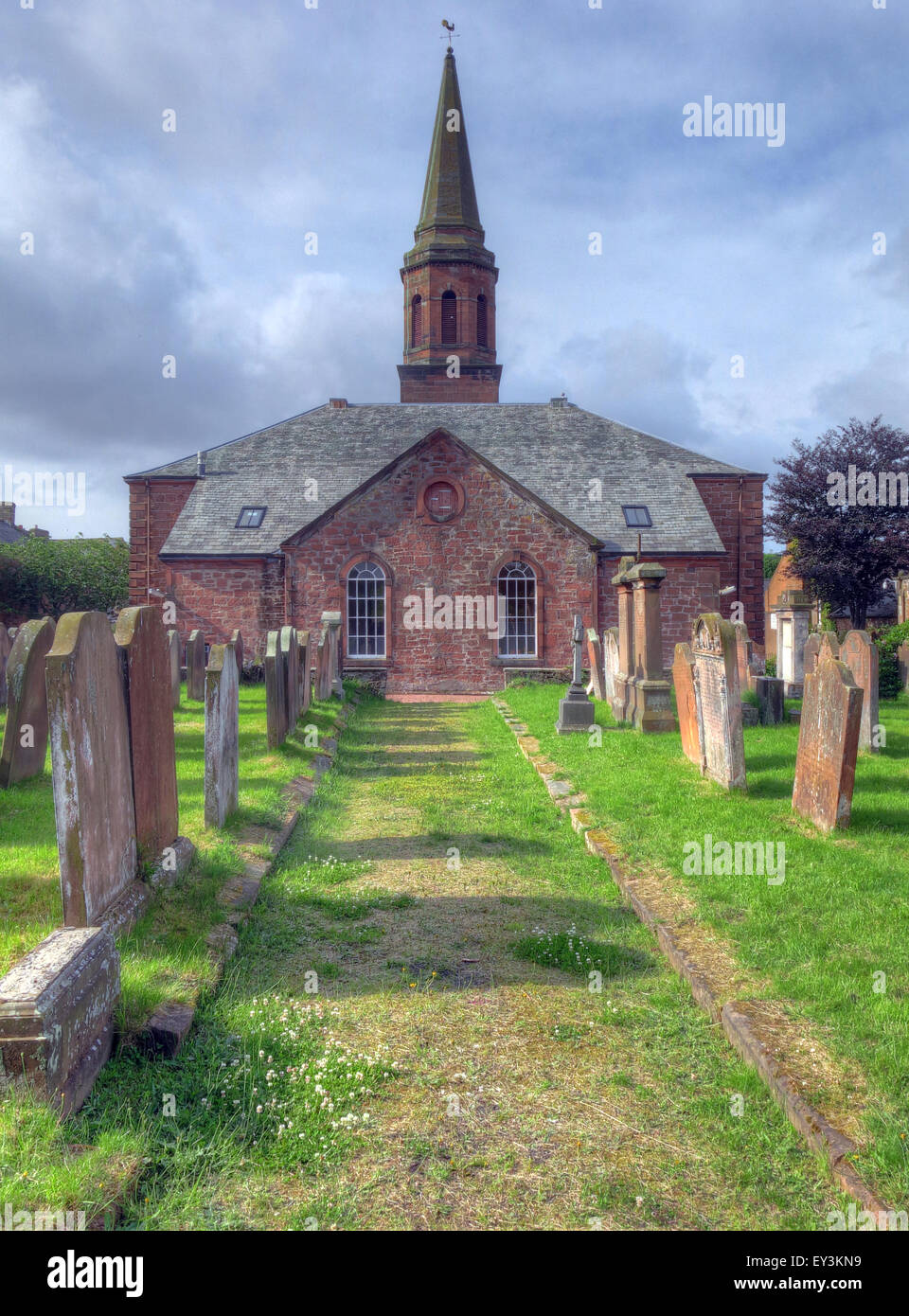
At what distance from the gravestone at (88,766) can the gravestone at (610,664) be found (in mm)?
11023

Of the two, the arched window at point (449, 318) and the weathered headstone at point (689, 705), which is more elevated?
the arched window at point (449, 318)

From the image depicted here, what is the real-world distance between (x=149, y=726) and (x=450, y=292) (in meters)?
30.6

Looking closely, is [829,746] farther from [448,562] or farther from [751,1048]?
[448,562]

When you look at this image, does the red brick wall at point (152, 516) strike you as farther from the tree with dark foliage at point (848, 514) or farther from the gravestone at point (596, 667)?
the tree with dark foliage at point (848, 514)

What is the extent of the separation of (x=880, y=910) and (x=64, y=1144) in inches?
169

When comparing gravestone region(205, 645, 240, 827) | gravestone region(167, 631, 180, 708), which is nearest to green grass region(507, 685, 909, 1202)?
gravestone region(205, 645, 240, 827)

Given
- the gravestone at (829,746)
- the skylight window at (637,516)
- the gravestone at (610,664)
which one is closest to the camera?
the gravestone at (829,746)

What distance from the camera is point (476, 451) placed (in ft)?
79.8

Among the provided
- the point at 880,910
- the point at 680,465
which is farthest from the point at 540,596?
the point at 880,910

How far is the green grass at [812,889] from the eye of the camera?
3.50 m

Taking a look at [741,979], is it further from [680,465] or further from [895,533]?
[895,533]

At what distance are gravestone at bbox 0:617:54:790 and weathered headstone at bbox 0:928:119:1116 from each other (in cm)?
559

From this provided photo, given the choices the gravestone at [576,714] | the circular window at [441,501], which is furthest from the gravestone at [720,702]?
the circular window at [441,501]

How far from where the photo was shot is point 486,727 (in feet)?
49.2
